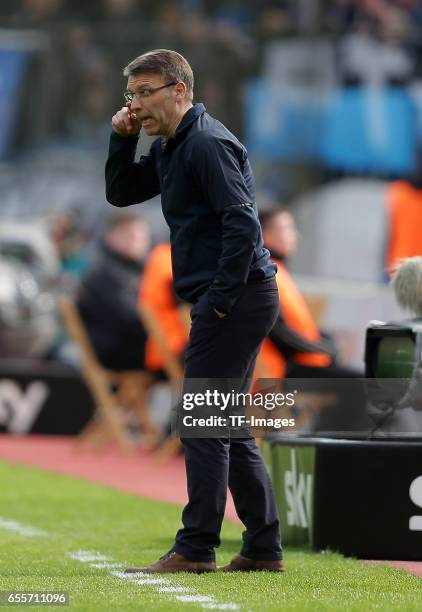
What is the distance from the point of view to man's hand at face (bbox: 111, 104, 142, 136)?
6.56m

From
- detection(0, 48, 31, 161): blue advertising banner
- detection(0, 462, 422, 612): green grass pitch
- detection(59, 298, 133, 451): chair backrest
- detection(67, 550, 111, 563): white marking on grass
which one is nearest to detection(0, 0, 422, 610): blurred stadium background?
detection(0, 48, 31, 161): blue advertising banner

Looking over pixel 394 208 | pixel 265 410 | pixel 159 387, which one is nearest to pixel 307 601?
pixel 265 410

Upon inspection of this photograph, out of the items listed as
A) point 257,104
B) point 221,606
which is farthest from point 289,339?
point 257,104

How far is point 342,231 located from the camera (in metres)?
17.4

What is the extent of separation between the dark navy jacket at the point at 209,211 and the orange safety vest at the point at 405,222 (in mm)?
9077

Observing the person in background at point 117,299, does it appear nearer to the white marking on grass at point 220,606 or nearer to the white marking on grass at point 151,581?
the white marking on grass at point 151,581

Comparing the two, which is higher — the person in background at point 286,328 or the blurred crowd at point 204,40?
the blurred crowd at point 204,40

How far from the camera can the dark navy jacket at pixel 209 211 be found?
20.3ft

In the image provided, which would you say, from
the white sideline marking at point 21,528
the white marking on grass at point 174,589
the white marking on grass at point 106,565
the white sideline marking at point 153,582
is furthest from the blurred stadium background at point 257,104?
the white marking on grass at point 174,589

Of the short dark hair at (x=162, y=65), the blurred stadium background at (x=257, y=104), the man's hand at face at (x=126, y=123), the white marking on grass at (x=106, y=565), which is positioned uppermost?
the blurred stadium background at (x=257, y=104)

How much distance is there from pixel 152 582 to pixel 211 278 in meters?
1.16

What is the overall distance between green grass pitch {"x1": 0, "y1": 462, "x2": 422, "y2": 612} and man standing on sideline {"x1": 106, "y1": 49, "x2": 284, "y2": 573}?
176mm

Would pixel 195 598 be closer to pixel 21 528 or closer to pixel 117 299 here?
pixel 21 528

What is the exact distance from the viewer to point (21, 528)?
27.5ft
